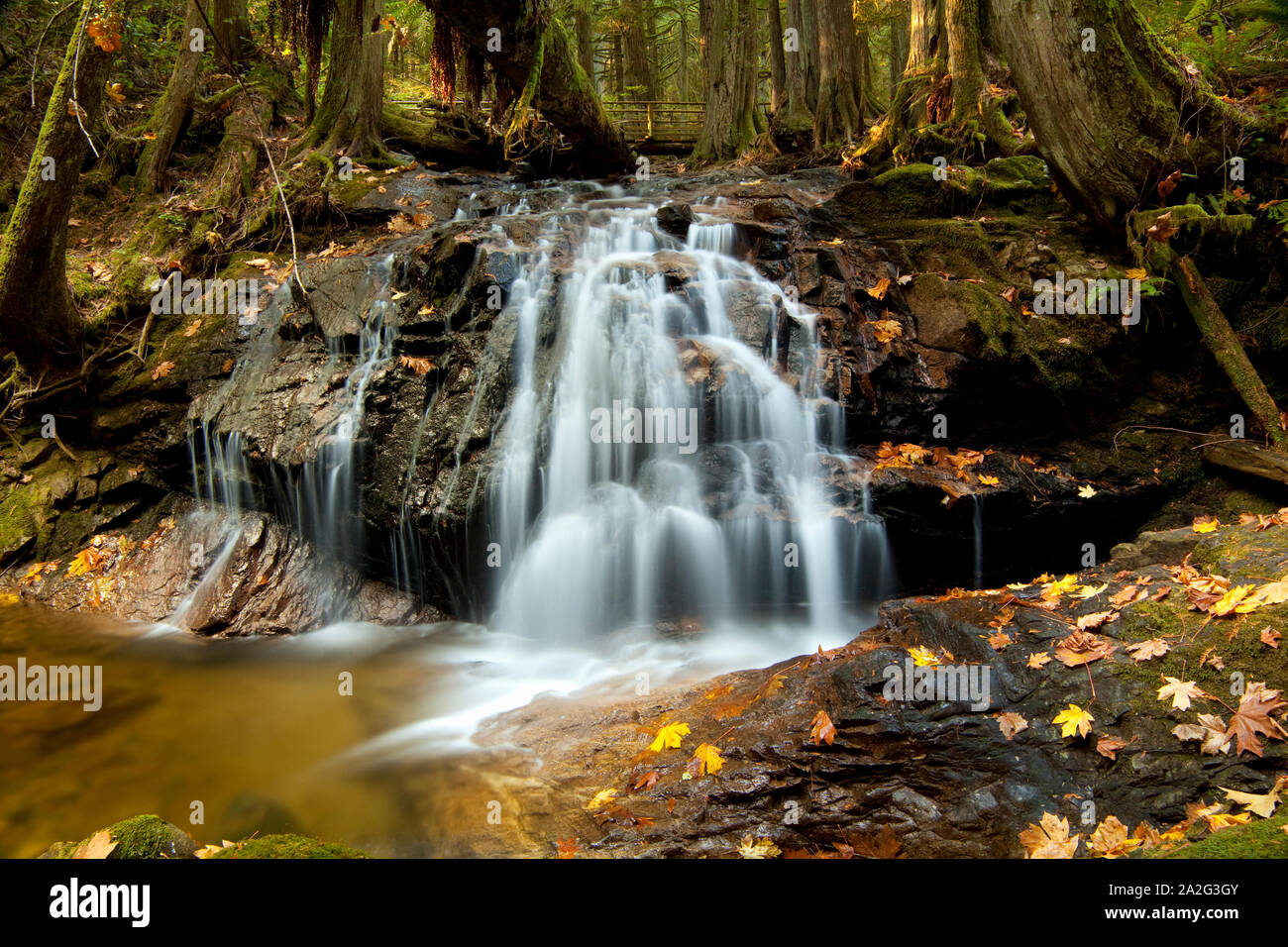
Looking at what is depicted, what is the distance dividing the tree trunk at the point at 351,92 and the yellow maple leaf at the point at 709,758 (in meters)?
11.7

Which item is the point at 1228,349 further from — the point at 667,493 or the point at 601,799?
the point at 601,799

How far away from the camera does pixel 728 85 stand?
15.3 metres

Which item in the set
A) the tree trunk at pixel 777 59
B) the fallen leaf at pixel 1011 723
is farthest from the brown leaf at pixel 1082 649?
the tree trunk at pixel 777 59

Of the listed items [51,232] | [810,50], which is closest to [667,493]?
[51,232]

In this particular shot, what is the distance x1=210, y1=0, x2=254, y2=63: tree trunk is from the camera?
12969 mm

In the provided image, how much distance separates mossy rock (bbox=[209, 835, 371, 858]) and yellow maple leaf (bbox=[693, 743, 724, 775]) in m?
1.95

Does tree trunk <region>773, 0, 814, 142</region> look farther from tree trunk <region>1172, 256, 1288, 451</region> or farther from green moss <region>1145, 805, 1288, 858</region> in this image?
green moss <region>1145, 805, 1288, 858</region>

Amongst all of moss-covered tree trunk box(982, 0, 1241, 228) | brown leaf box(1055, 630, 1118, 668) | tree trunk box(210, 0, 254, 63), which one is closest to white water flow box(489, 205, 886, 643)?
brown leaf box(1055, 630, 1118, 668)

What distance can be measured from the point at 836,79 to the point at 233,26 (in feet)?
39.7

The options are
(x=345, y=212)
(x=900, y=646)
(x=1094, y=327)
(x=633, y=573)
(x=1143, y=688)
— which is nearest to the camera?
(x=1143, y=688)

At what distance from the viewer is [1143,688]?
3.35 m
